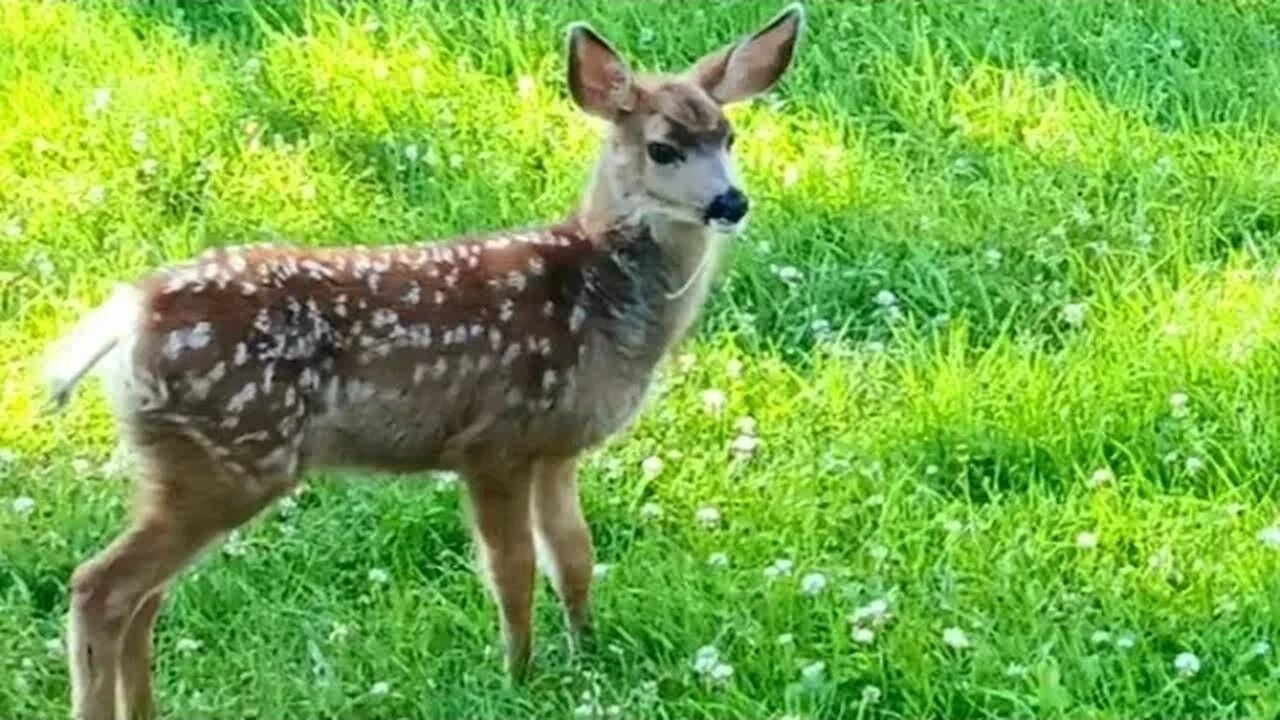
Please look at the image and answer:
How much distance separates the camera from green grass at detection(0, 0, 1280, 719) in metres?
5.24

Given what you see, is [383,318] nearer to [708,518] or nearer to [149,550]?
[149,550]

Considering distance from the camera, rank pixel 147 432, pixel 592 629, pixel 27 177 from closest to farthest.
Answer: pixel 147 432, pixel 592 629, pixel 27 177

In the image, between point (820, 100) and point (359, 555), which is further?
point (820, 100)

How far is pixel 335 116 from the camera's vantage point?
7590 mm

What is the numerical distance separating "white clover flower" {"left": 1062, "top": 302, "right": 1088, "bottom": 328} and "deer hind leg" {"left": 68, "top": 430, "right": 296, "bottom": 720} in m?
2.15

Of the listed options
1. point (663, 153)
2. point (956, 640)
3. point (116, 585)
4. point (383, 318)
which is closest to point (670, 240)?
point (663, 153)

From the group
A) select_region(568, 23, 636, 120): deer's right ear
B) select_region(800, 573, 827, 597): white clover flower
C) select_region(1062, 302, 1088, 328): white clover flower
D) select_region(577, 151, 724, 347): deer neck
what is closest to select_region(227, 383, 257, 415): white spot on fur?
select_region(577, 151, 724, 347): deer neck

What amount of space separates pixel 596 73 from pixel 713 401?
0.87 metres

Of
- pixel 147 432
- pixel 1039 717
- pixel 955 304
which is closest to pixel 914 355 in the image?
pixel 955 304

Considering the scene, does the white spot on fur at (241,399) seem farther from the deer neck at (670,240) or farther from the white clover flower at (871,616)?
the white clover flower at (871,616)

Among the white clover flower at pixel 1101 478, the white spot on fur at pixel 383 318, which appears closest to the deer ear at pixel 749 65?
the white spot on fur at pixel 383 318

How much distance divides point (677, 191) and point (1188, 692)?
1.27 m

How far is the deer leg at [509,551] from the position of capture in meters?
5.27

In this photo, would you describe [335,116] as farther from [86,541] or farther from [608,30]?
[86,541]
